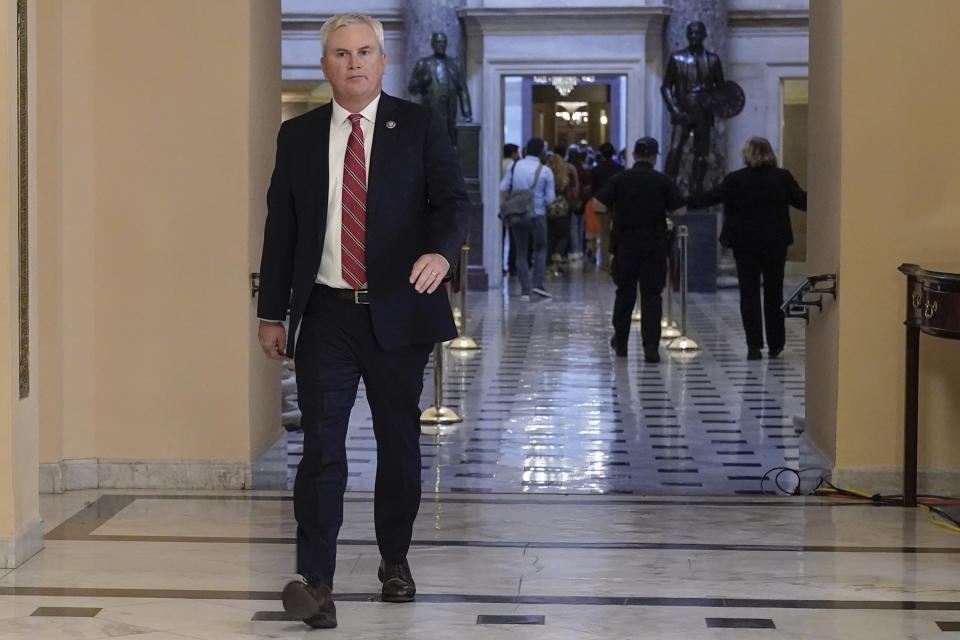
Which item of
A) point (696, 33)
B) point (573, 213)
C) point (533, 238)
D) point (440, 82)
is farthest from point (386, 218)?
point (573, 213)

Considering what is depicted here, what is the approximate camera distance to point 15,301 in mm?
4969

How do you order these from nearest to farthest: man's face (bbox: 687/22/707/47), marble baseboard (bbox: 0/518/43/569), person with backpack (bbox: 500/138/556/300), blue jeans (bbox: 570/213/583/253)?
marble baseboard (bbox: 0/518/43/569) → person with backpack (bbox: 500/138/556/300) → man's face (bbox: 687/22/707/47) → blue jeans (bbox: 570/213/583/253)

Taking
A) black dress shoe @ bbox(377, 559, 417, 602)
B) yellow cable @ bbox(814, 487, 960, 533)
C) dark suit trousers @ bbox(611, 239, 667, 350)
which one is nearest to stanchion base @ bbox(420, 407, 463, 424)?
yellow cable @ bbox(814, 487, 960, 533)

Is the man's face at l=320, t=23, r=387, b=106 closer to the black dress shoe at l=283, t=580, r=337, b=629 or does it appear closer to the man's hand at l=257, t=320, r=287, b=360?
the man's hand at l=257, t=320, r=287, b=360

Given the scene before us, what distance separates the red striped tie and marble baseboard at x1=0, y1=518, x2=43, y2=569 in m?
1.56

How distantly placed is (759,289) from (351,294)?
25.1 ft

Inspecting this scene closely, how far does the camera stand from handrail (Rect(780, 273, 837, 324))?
20.7ft

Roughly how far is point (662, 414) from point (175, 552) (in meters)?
4.15

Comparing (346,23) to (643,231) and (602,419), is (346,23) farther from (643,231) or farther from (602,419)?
(643,231)

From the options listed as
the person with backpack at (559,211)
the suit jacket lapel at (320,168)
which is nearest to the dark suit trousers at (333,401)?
the suit jacket lapel at (320,168)

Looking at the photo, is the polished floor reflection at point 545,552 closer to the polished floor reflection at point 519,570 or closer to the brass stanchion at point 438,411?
the polished floor reflection at point 519,570

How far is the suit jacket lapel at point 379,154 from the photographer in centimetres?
435

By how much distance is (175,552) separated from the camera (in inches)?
207

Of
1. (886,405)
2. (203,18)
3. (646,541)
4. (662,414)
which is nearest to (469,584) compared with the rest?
(646,541)
